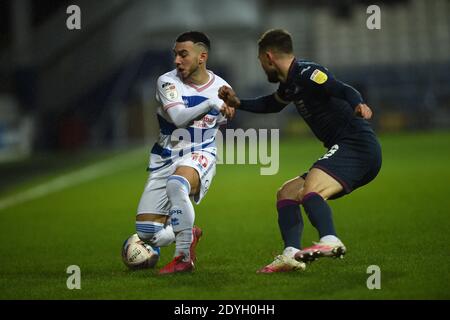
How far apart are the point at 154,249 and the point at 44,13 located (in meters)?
28.6

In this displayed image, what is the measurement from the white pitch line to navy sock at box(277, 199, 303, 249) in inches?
292

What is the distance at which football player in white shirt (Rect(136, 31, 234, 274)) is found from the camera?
6.99 m

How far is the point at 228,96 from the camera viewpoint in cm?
691

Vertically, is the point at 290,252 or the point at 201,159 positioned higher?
the point at 201,159

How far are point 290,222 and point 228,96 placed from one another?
1111 millimetres

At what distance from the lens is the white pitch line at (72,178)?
14591 mm

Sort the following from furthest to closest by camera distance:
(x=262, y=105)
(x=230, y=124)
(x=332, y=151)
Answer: (x=230, y=124), (x=262, y=105), (x=332, y=151)

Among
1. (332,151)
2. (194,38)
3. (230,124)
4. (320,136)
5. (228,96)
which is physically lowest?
(332,151)

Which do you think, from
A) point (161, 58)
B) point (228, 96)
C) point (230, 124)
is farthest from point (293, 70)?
point (161, 58)

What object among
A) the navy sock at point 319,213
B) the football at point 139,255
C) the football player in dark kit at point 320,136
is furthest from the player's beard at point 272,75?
the football at point 139,255

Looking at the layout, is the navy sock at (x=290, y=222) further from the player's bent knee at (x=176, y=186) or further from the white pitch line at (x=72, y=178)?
the white pitch line at (x=72, y=178)

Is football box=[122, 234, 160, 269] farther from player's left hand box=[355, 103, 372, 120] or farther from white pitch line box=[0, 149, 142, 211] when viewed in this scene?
white pitch line box=[0, 149, 142, 211]

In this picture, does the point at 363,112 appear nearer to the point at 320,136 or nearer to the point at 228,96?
the point at 320,136

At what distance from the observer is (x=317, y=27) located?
3572 cm
